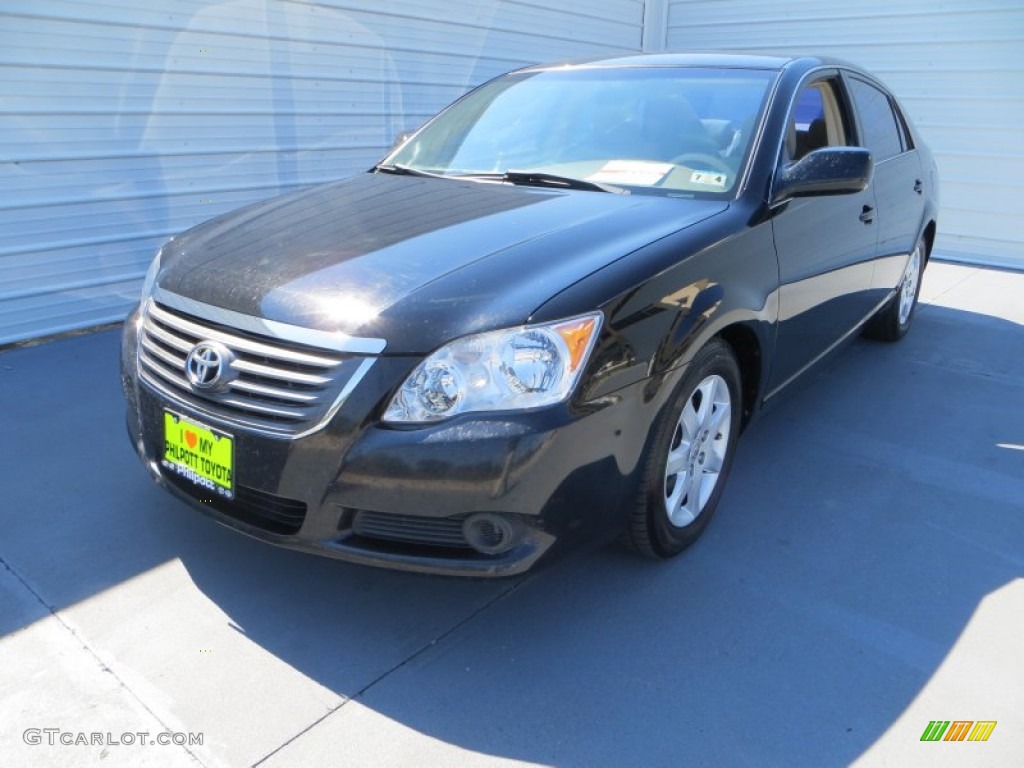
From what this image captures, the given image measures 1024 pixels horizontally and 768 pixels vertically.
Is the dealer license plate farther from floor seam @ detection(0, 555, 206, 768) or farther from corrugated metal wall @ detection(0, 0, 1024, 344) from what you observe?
corrugated metal wall @ detection(0, 0, 1024, 344)

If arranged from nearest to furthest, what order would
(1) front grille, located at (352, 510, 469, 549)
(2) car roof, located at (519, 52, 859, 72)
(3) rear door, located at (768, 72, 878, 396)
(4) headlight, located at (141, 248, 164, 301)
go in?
(1) front grille, located at (352, 510, 469, 549) → (4) headlight, located at (141, 248, 164, 301) → (3) rear door, located at (768, 72, 878, 396) → (2) car roof, located at (519, 52, 859, 72)

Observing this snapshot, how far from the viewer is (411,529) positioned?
81.8 inches

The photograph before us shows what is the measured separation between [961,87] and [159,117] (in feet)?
23.3

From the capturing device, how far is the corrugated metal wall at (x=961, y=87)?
24.6ft

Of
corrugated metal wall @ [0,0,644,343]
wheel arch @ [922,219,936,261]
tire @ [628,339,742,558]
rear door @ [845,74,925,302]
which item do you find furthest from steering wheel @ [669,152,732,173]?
corrugated metal wall @ [0,0,644,343]

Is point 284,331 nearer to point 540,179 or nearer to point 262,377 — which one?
point 262,377

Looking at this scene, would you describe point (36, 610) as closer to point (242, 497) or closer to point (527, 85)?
point (242, 497)

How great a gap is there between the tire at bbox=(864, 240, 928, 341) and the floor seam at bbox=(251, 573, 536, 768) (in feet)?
10.5

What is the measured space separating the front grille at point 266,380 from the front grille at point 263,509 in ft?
0.64

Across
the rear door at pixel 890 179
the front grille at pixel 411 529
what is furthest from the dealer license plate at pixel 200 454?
the rear door at pixel 890 179

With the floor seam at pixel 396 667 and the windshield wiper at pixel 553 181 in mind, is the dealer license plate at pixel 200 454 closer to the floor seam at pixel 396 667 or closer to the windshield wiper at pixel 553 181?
the floor seam at pixel 396 667

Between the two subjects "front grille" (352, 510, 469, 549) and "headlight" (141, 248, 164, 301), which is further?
"headlight" (141, 248, 164, 301)

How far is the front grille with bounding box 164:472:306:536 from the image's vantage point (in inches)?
84.8

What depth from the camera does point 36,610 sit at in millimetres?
2426
